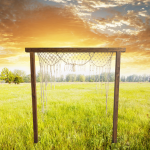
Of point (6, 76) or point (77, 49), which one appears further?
point (6, 76)

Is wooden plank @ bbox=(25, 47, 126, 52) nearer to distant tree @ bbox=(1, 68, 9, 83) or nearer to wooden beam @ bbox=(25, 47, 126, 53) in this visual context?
wooden beam @ bbox=(25, 47, 126, 53)

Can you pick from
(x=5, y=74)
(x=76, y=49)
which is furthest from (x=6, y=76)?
(x=76, y=49)

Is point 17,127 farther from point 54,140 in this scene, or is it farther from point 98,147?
point 98,147

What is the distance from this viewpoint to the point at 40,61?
410 centimetres

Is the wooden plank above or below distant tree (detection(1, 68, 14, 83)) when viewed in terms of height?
A: above

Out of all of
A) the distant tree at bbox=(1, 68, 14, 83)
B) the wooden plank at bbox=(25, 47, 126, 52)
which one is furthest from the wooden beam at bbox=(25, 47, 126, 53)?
the distant tree at bbox=(1, 68, 14, 83)

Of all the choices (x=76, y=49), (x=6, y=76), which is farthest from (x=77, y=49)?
(x=6, y=76)

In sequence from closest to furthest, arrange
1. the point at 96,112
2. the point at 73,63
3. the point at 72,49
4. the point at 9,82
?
the point at 72,49
the point at 73,63
the point at 96,112
the point at 9,82

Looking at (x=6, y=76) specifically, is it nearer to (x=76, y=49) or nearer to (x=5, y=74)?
(x=5, y=74)

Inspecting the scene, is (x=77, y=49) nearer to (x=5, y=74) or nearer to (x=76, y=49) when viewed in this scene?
(x=76, y=49)

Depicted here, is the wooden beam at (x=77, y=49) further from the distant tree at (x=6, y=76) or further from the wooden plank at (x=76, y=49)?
the distant tree at (x=6, y=76)

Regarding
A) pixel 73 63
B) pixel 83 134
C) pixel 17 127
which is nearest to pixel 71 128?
pixel 83 134

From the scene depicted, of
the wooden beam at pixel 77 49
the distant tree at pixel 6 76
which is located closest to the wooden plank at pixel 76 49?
the wooden beam at pixel 77 49

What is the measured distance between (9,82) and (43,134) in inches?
1263
